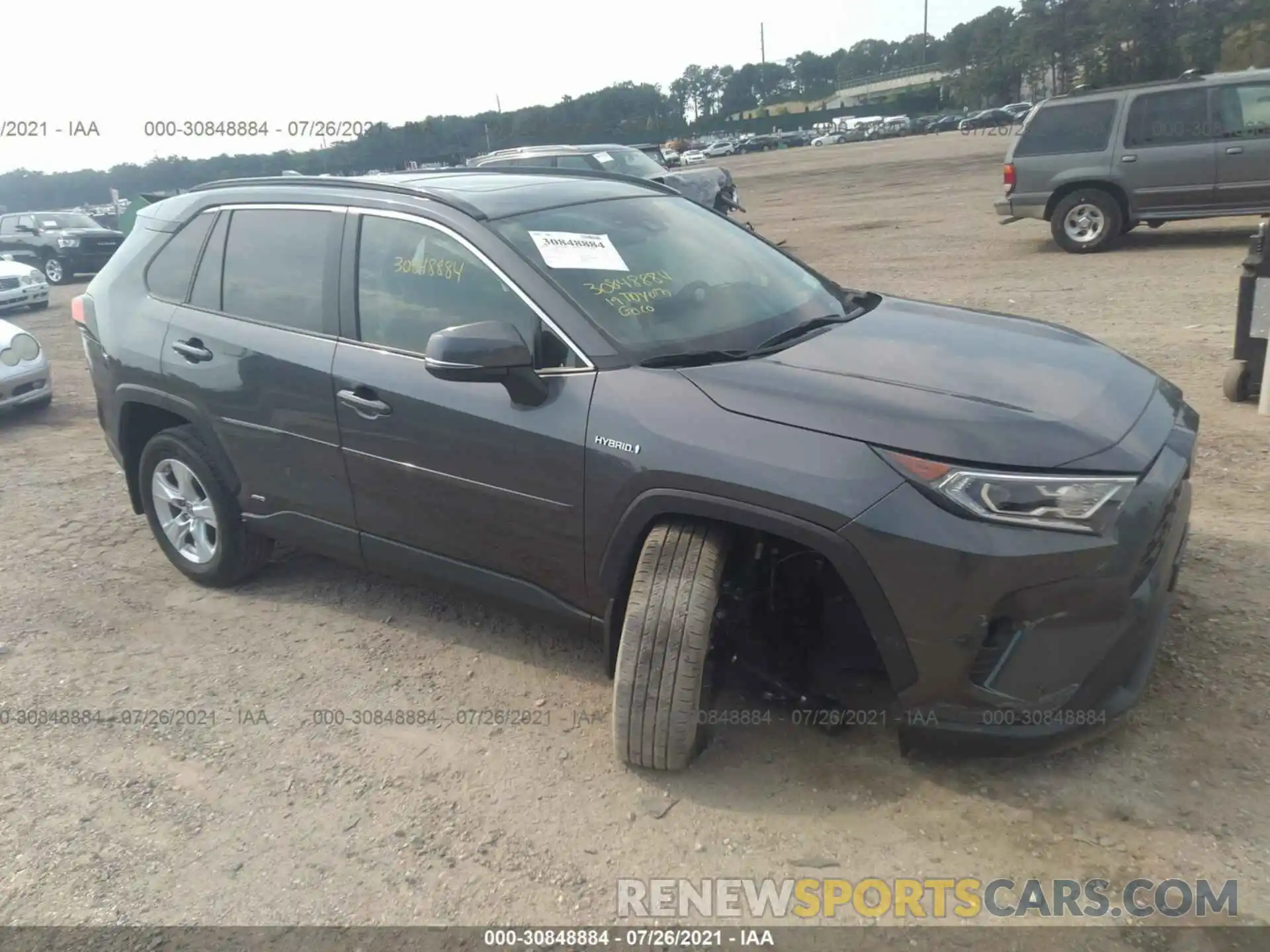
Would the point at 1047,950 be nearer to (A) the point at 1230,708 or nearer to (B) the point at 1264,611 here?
(A) the point at 1230,708

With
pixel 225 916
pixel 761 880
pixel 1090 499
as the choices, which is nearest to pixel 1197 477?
pixel 1090 499

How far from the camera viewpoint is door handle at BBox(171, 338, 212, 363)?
4.19 meters

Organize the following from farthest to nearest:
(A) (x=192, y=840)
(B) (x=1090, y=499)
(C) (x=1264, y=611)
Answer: (C) (x=1264, y=611) < (A) (x=192, y=840) < (B) (x=1090, y=499)

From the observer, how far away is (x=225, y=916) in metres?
2.68

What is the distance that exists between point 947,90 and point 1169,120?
76.8 m

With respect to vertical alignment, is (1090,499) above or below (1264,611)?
above

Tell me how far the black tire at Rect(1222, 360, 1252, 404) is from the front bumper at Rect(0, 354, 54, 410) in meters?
8.94

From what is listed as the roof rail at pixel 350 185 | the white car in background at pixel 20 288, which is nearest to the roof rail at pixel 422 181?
the roof rail at pixel 350 185

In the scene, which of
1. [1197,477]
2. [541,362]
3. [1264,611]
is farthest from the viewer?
[1197,477]

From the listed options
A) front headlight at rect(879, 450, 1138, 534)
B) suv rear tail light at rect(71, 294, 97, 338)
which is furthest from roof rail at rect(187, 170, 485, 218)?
front headlight at rect(879, 450, 1138, 534)

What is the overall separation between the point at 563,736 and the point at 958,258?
431 inches

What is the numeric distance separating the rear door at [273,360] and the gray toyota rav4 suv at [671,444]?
14 mm

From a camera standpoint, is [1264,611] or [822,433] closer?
[822,433]

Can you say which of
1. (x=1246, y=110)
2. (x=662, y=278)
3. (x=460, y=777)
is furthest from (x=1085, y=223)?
(x=460, y=777)
